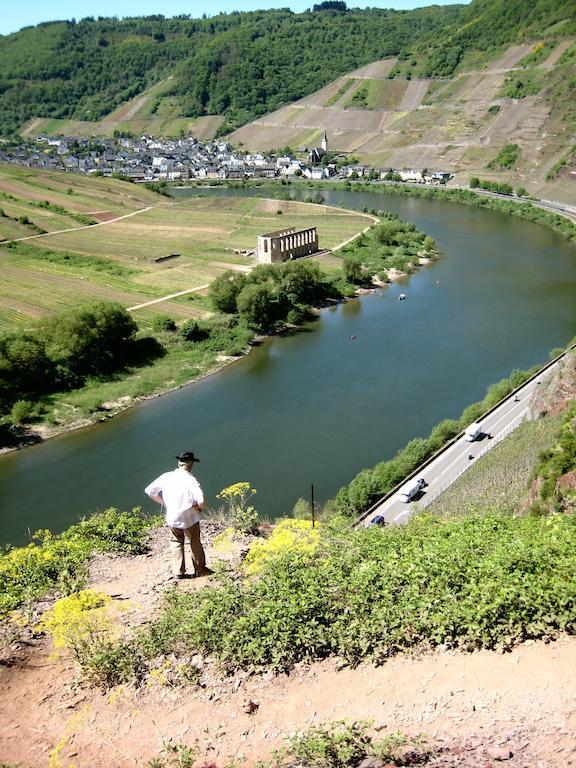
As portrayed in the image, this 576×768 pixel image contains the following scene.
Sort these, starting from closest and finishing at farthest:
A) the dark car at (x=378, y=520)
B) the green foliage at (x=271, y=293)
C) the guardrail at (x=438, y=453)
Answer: the dark car at (x=378, y=520) → the guardrail at (x=438, y=453) → the green foliage at (x=271, y=293)

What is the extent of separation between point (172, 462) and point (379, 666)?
19.9 metres

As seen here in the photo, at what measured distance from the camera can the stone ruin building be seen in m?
53.9

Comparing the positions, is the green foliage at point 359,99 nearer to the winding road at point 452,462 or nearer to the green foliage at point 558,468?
the winding road at point 452,462

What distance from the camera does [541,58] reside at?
10669 centimetres

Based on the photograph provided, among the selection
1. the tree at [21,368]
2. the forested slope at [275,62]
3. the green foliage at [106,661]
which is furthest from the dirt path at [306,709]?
the forested slope at [275,62]

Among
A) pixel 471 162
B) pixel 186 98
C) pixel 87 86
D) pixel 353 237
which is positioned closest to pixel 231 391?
pixel 353 237

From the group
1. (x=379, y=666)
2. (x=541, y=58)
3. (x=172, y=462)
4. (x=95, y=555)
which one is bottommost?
(x=172, y=462)

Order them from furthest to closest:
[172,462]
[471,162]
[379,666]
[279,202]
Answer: [471,162], [279,202], [172,462], [379,666]

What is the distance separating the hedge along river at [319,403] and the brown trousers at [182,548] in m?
13.4

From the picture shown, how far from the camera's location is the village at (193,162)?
4183 inches

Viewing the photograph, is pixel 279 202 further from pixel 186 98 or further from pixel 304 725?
pixel 186 98

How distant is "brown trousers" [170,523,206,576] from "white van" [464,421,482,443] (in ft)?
57.6

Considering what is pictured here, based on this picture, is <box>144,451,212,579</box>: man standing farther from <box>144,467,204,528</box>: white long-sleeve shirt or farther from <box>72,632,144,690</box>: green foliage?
<box>72,632,144,690</box>: green foliage

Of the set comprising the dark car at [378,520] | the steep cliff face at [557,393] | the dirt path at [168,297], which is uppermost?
the steep cliff face at [557,393]
